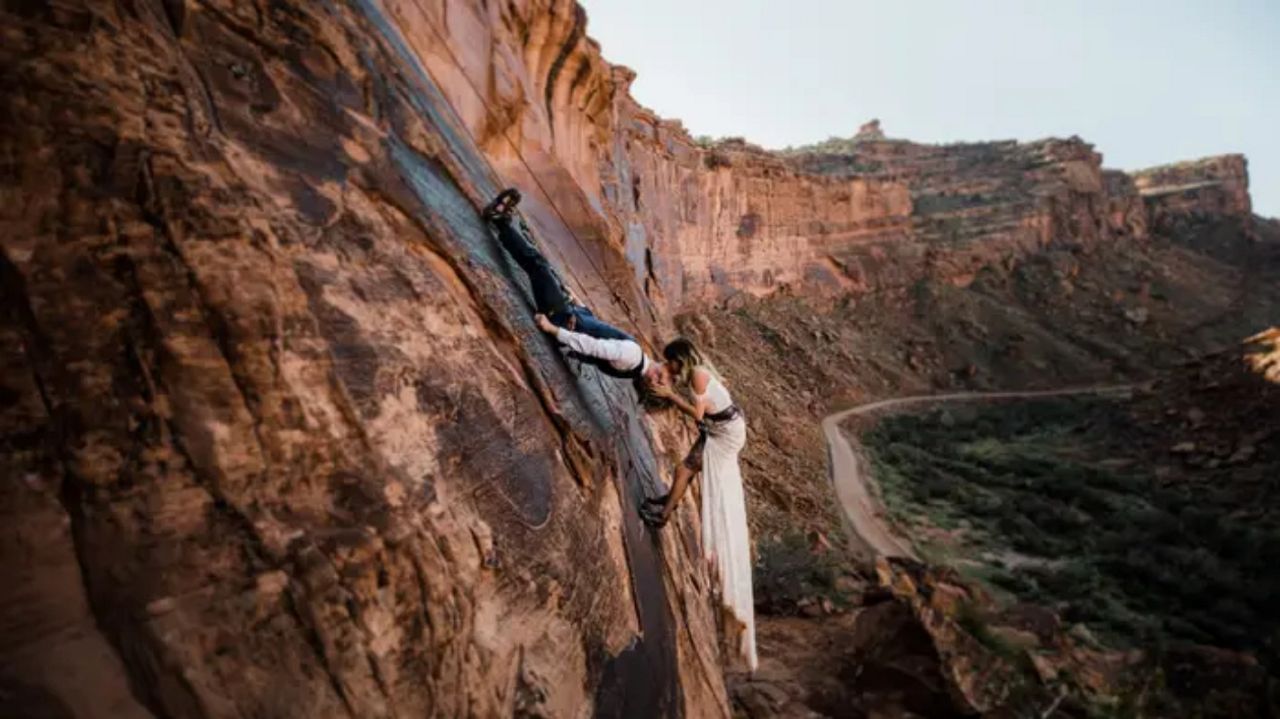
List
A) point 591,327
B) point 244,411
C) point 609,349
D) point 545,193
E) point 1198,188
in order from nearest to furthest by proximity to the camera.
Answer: point 244,411 < point 609,349 < point 591,327 < point 545,193 < point 1198,188

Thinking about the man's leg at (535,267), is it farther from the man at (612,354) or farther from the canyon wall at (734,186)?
the canyon wall at (734,186)

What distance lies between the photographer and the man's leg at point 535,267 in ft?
12.1

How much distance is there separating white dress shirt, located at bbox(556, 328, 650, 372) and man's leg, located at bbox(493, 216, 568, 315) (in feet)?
0.72

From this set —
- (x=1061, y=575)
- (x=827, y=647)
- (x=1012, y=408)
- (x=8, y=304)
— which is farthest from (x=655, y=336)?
(x=1012, y=408)

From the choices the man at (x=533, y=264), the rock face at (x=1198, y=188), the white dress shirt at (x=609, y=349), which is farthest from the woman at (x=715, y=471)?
the rock face at (x=1198, y=188)

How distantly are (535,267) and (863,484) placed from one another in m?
17.0

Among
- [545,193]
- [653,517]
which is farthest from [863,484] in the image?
[653,517]

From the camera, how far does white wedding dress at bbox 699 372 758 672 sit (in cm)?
427

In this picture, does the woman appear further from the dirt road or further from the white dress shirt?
the dirt road

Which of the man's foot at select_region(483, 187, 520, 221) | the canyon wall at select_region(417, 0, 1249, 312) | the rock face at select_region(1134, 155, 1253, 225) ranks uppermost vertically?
the rock face at select_region(1134, 155, 1253, 225)

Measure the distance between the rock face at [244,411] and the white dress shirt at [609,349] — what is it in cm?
89

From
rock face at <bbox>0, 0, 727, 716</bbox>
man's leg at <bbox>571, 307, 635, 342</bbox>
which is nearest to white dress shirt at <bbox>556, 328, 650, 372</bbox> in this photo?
man's leg at <bbox>571, 307, 635, 342</bbox>

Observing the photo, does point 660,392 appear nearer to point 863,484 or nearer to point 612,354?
point 612,354

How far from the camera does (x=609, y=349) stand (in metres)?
3.84
